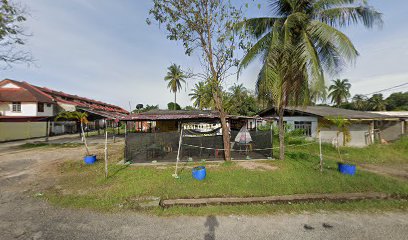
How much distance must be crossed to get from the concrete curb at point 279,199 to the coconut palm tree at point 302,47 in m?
3.71

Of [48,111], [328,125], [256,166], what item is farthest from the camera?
[48,111]

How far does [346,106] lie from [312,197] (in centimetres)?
6456

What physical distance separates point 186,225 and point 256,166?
5504 millimetres

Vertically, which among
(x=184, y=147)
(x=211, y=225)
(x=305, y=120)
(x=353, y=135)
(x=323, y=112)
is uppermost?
(x=323, y=112)

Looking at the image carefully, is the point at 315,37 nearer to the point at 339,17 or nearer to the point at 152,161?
the point at 339,17

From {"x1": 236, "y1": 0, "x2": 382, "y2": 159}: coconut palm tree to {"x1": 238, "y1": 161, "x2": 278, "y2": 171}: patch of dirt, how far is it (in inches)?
116

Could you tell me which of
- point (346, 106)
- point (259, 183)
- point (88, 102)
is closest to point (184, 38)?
point (259, 183)

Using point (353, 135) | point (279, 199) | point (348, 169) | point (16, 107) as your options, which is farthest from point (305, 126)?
point (16, 107)

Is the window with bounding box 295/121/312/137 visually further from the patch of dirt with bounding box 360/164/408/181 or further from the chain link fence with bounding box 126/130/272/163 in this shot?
the chain link fence with bounding box 126/130/272/163

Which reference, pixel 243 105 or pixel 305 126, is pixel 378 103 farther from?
pixel 305 126

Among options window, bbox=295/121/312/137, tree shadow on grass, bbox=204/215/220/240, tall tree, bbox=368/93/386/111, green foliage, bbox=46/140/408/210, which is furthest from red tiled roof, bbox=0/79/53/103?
tall tree, bbox=368/93/386/111

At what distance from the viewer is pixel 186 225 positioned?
4.23m

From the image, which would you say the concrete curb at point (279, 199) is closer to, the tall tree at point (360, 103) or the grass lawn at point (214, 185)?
the grass lawn at point (214, 185)

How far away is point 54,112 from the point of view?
101ft
